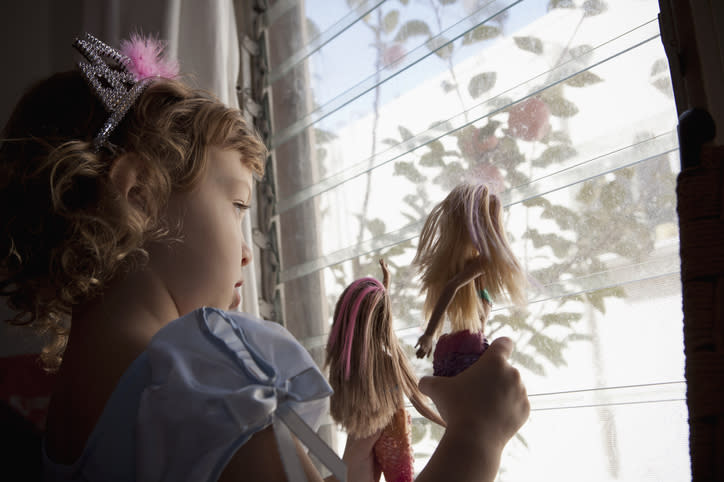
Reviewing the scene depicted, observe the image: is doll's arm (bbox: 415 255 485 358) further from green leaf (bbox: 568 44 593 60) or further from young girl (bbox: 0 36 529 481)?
green leaf (bbox: 568 44 593 60)

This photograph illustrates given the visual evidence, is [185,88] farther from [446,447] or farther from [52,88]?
[446,447]

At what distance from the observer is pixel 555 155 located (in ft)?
2.84

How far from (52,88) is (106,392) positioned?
456mm

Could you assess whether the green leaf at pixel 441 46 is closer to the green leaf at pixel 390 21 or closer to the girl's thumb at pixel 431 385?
the green leaf at pixel 390 21

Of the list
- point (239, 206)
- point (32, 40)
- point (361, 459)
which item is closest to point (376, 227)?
point (239, 206)

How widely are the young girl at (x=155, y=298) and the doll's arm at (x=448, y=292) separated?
55 millimetres

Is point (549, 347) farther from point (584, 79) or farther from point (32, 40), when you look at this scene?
point (32, 40)

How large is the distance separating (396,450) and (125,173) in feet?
1.74

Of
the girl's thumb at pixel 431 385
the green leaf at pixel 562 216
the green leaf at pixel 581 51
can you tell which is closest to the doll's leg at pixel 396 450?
the girl's thumb at pixel 431 385

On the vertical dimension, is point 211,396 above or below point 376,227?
below

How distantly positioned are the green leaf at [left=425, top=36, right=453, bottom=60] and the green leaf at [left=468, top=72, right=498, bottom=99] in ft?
0.28

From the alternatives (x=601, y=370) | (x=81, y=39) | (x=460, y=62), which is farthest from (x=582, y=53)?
(x=81, y=39)

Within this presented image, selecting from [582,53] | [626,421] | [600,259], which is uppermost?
[582,53]

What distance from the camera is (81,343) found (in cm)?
69
